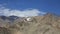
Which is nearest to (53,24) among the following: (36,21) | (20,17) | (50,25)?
(50,25)

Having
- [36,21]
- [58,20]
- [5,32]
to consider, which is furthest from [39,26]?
[5,32]

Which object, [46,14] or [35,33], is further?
[46,14]

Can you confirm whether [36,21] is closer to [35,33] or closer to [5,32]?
[35,33]

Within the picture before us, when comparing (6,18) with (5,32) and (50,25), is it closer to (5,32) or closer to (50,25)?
(5,32)

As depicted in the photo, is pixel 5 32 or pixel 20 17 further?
pixel 20 17

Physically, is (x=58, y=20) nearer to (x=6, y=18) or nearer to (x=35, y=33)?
(x=35, y=33)
